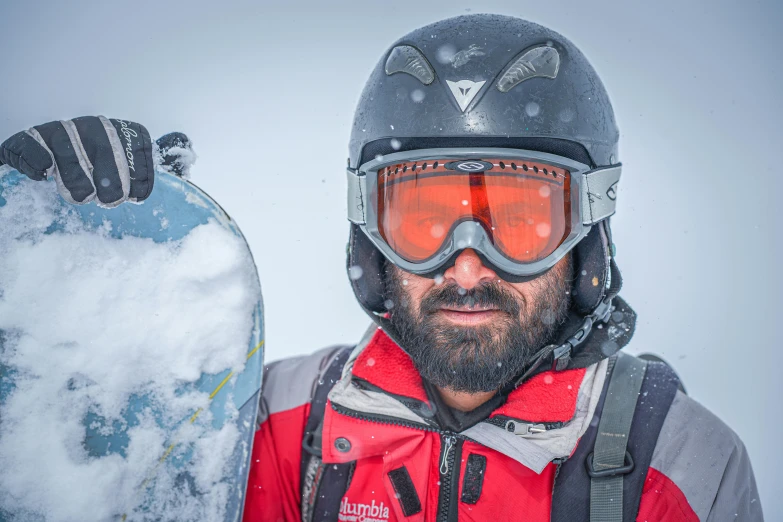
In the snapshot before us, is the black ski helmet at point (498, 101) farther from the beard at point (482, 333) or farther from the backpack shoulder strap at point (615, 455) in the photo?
the backpack shoulder strap at point (615, 455)

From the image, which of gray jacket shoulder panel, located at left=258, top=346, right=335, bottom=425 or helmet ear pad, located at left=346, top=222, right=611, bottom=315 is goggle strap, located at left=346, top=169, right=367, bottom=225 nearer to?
helmet ear pad, located at left=346, top=222, right=611, bottom=315

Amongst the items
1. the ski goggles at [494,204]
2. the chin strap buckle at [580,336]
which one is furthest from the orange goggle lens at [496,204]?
the chin strap buckle at [580,336]

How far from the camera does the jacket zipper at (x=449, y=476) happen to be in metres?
1.55

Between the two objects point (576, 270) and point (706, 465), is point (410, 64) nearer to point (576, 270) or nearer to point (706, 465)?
point (576, 270)

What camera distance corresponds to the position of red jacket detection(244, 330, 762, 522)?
1469mm

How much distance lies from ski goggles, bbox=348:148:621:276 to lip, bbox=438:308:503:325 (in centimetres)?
16

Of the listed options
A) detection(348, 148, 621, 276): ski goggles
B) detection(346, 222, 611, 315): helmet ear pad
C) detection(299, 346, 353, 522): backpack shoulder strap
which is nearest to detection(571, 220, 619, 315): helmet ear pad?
detection(346, 222, 611, 315): helmet ear pad

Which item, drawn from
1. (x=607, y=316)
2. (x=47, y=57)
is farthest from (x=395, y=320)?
(x=47, y=57)

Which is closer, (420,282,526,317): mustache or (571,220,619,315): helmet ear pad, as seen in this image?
(420,282,526,317): mustache

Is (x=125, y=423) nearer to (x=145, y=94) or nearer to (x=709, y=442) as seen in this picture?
(x=709, y=442)

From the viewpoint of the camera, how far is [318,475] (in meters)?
1.73

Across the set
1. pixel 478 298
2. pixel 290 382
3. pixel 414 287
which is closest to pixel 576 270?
pixel 478 298

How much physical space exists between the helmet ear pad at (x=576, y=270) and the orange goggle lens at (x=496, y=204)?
110mm

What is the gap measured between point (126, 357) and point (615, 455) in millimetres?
1664
